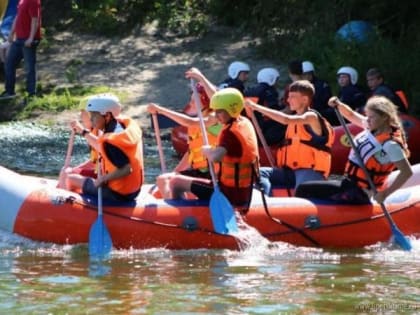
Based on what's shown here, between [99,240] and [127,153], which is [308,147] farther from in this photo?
[99,240]

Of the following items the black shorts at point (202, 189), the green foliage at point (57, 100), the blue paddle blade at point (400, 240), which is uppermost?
the green foliage at point (57, 100)

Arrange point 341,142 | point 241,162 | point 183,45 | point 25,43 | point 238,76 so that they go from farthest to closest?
1. point 183,45
2. point 25,43
3. point 238,76
4. point 341,142
5. point 241,162

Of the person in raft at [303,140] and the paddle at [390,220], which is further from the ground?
the person in raft at [303,140]

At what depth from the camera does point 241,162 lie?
9.31 m

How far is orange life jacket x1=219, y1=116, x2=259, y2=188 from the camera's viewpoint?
30.3ft

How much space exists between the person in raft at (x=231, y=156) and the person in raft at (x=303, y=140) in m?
0.56

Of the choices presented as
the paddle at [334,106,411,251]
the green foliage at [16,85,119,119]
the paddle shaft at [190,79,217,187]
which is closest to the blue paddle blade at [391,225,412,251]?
the paddle at [334,106,411,251]

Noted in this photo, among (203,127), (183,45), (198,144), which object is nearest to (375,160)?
(203,127)

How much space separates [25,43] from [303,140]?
801cm

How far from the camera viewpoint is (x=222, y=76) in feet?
58.4

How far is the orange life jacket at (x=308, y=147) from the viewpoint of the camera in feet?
32.6

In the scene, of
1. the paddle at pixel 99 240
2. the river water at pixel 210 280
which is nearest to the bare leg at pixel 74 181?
the paddle at pixel 99 240

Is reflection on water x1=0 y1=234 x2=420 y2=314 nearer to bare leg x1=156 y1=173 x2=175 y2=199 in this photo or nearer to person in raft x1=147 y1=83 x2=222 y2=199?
bare leg x1=156 y1=173 x2=175 y2=199

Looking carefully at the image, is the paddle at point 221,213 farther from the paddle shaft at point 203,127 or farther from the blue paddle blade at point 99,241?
the blue paddle blade at point 99,241
